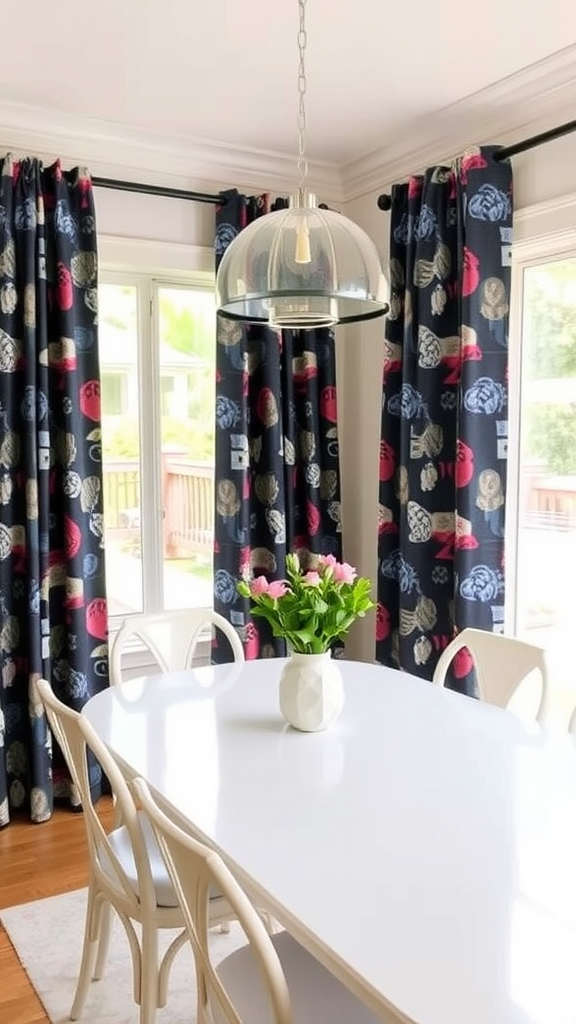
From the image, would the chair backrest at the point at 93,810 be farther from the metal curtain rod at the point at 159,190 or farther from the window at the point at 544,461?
the metal curtain rod at the point at 159,190

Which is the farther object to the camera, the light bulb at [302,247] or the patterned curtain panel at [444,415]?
the patterned curtain panel at [444,415]

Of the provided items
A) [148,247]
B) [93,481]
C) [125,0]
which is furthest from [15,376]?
[125,0]

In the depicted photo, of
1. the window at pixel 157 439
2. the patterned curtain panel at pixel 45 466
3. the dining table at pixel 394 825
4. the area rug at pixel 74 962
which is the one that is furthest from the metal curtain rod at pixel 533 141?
the area rug at pixel 74 962

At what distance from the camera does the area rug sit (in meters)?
2.19

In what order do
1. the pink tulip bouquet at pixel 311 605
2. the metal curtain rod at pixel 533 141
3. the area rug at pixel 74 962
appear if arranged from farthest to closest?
the metal curtain rod at pixel 533 141 < the area rug at pixel 74 962 < the pink tulip bouquet at pixel 311 605

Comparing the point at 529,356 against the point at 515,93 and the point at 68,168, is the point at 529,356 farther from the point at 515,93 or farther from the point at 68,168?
the point at 68,168

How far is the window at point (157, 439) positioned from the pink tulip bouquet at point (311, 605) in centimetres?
176

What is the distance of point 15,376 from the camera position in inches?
127

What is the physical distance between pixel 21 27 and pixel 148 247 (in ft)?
3.61

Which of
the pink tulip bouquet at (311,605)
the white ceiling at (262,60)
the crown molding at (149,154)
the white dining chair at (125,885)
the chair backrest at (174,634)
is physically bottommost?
the white dining chair at (125,885)

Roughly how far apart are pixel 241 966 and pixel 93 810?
523mm

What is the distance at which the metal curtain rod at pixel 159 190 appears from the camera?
333cm

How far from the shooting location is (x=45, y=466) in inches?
127

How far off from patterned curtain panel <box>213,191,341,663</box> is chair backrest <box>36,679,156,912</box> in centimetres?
168
